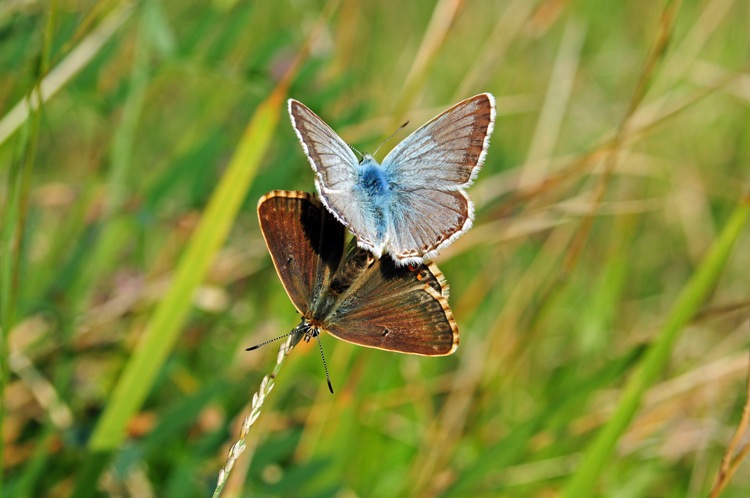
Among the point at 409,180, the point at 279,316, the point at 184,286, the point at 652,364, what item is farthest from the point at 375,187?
the point at 279,316

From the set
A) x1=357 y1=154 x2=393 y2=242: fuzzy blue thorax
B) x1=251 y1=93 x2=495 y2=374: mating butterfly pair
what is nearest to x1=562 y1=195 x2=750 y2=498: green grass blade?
x1=251 y1=93 x2=495 y2=374: mating butterfly pair

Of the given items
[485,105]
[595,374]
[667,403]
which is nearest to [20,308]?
[485,105]

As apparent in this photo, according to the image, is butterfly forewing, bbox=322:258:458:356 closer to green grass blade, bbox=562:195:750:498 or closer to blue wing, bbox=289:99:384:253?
blue wing, bbox=289:99:384:253

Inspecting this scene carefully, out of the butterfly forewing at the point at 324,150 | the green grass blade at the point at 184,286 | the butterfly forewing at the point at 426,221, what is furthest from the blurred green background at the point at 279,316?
the butterfly forewing at the point at 426,221

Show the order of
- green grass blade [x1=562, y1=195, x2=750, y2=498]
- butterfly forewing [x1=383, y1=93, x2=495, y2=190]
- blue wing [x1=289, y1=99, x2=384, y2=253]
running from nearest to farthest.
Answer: blue wing [x1=289, y1=99, x2=384, y2=253] → butterfly forewing [x1=383, y1=93, x2=495, y2=190] → green grass blade [x1=562, y1=195, x2=750, y2=498]

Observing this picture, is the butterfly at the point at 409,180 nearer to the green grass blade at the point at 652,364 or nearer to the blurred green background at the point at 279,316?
the blurred green background at the point at 279,316

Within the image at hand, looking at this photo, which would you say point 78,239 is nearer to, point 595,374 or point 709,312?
point 595,374

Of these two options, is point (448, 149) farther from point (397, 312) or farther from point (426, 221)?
point (397, 312)
